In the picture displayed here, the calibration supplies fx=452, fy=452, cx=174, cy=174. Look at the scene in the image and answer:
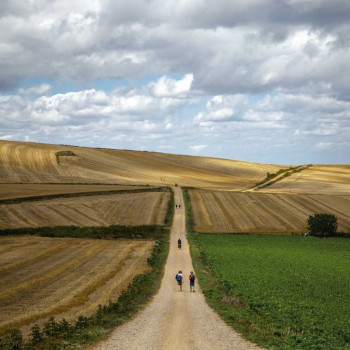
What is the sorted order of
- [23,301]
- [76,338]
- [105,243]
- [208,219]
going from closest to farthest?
1. [76,338]
2. [23,301]
3. [105,243]
4. [208,219]

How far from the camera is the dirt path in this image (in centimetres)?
2253

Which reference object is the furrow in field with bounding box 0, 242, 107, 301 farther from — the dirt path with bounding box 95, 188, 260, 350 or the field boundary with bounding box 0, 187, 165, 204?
the field boundary with bounding box 0, 187, 165, 204

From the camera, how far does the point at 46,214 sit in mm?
80812

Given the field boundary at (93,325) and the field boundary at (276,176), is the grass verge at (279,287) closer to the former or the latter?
the field boundary at (93,325)

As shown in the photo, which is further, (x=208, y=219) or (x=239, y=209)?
(x=239, y=209)

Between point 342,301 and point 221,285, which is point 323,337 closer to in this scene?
point 342,301

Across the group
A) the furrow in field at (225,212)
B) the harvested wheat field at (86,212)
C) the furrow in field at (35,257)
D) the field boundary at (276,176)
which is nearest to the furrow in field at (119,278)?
the furrow in field at (35,257)

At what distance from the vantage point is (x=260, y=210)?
95.3 m

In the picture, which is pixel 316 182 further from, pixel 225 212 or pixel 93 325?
pixel 93 325

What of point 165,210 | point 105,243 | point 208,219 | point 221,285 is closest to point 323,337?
point 221,285

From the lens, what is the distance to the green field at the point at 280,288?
25.3 meters

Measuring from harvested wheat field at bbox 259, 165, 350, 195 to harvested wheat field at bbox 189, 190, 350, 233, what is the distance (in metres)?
11.6

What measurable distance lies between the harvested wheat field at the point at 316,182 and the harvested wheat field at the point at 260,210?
1155 cm

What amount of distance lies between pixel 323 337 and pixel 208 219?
61679 millimetres
